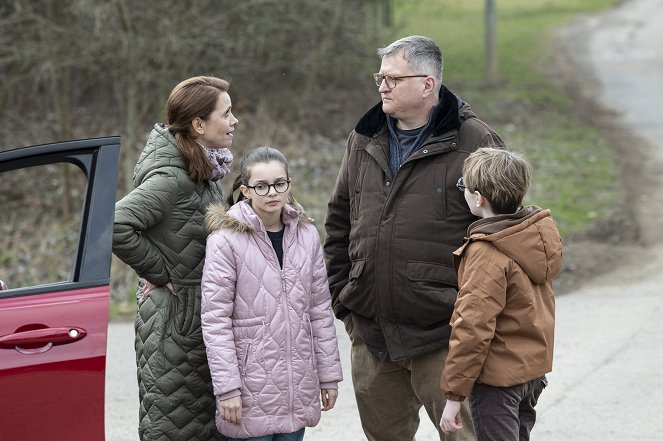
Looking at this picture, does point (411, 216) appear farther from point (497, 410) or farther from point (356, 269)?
point (497, 410)

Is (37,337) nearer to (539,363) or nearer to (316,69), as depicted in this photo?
(539,363)

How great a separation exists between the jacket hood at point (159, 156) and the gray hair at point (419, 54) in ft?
2.92

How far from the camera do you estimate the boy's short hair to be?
3.63 meters

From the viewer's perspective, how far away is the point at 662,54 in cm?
2512

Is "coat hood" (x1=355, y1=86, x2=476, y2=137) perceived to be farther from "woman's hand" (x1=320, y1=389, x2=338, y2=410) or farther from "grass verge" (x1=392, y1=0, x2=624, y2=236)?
"grass verge" (x1=392, y1=0, x2=624, y2=236)

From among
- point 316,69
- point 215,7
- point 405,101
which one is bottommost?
point 316,69

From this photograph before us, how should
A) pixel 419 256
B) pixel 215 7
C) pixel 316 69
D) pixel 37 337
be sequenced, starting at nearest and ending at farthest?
1. pixel 37 337
2. pixel 419 256
3. pixel 215 7
4. pixel 316 69

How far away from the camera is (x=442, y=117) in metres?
4.09

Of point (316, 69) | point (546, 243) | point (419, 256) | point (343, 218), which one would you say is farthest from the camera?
point (316, 69)

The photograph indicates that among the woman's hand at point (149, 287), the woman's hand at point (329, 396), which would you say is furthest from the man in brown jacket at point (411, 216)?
the woman's hand at point (149, 287)

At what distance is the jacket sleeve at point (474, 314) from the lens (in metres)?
3.55

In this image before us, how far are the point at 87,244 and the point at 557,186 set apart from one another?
9946 mm

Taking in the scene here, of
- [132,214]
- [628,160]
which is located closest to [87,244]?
[132,214]

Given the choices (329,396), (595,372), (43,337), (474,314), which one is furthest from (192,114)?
(595,372)
